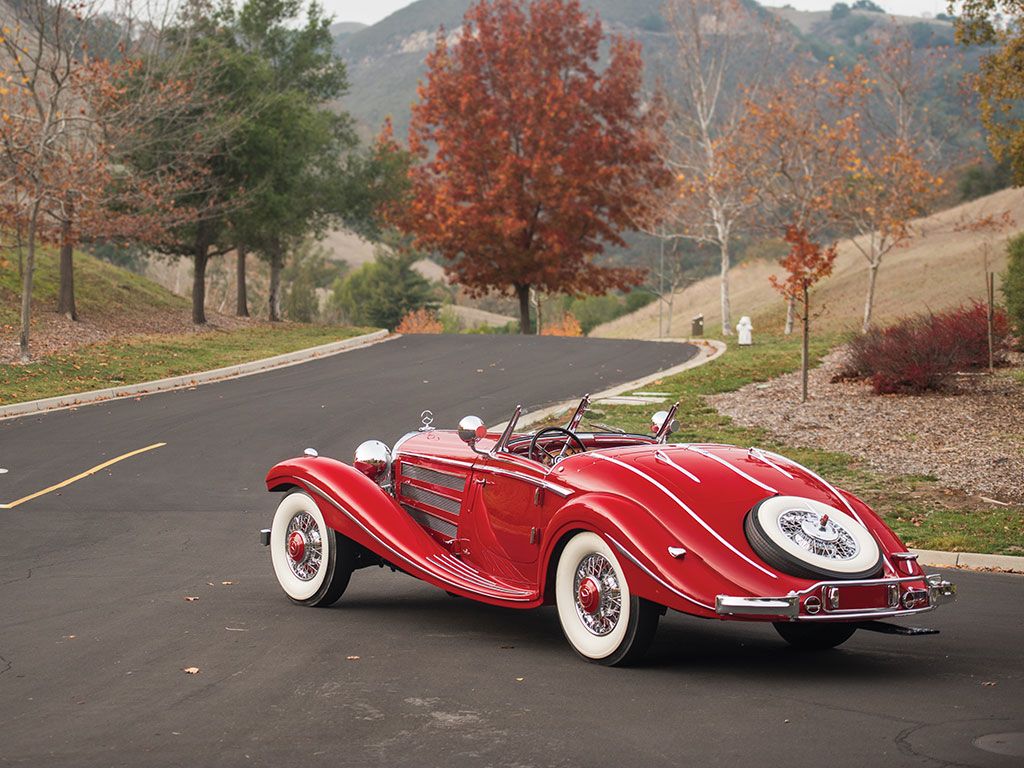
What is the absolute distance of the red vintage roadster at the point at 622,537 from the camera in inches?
268

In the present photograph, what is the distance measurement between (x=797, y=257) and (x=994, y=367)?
416 cm

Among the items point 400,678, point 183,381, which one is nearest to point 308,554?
point 400,678

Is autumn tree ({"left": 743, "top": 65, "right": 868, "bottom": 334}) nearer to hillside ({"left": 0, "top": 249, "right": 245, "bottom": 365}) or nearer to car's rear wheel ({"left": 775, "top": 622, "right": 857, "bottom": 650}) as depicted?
hillside ({"left": 0, "top": 249, "right": 245, "bottom": 365})

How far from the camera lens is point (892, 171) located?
131 feet

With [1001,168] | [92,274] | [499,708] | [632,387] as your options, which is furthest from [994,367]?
[1001,168]

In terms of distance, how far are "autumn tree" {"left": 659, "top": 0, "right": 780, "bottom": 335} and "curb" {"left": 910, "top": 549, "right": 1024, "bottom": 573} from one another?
2866 centimetres

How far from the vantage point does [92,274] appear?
40.1 meters

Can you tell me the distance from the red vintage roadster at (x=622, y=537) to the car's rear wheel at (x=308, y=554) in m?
0.02

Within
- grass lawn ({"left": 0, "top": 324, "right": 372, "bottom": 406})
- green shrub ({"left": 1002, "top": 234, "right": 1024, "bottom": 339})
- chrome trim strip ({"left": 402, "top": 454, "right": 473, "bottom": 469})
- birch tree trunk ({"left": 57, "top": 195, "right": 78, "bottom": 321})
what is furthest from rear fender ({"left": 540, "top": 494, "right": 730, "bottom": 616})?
birch tree trunk ({"left": 57, "top": 195, "right": 78, "bottom": 321})

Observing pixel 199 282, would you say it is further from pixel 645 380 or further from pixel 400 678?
pixel 400 678

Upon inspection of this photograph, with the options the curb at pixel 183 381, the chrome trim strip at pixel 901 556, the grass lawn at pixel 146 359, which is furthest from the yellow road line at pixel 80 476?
the chrome trim strip at pixel 901 556

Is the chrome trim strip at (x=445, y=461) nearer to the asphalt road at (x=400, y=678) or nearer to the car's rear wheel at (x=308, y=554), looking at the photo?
the car's rear wheel at (x=308, y=554)

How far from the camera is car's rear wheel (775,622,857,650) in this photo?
771 cm

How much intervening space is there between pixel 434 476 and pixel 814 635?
→ 8.91ft
